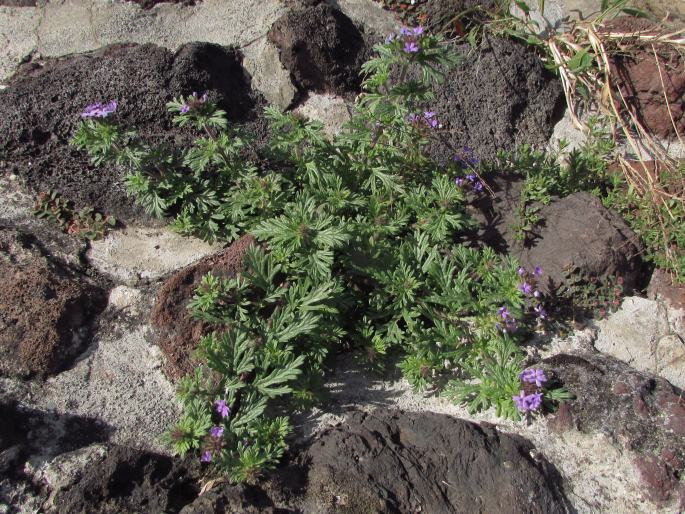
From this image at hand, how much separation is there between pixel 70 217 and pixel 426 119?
105 inches

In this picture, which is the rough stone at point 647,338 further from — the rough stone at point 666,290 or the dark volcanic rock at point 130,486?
the dark volcanic rock at point 130,486

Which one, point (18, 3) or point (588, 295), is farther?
point (18, 3)

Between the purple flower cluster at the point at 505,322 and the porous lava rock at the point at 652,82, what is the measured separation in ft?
8.25

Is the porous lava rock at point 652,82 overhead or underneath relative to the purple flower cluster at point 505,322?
overhead

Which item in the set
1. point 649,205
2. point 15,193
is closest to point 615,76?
point 649,205

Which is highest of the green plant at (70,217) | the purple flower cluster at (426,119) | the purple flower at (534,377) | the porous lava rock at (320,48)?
the porous lava rock at (320,48)

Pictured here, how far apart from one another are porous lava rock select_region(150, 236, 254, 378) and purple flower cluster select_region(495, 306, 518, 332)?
1.62 metres

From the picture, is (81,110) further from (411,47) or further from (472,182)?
(472,182)

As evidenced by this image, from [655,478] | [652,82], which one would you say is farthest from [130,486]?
[652,82]

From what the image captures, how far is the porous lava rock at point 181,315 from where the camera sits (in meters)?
3.58

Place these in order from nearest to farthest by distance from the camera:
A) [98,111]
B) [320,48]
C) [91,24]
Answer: [98,111], [320,48], [91,24]

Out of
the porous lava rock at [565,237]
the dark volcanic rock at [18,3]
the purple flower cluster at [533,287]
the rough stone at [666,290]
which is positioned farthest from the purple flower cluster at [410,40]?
the dark volcanic rock at [18,3]

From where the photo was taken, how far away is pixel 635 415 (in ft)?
10.9

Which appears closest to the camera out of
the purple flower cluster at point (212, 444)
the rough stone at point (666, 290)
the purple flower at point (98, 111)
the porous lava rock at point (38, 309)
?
the purple flower cluster at point (212, 444)
